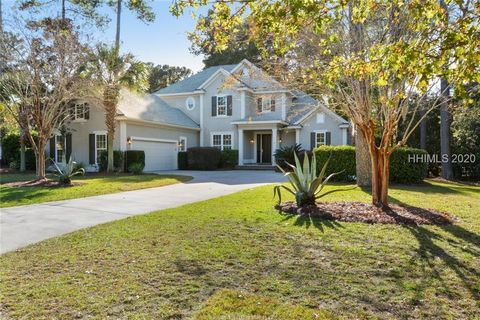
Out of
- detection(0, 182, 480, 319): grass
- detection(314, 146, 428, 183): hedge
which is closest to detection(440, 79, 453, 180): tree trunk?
detection(314, 146, 428, 183): hedge

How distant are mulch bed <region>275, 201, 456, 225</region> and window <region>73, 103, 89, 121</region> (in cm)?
1765

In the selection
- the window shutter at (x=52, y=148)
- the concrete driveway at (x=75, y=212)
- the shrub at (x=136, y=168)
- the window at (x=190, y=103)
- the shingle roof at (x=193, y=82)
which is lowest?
the concrete driveway at (x=75, y=212)

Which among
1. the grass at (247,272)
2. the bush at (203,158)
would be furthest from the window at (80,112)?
the grass at (247,272)

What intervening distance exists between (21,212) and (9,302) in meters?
5.25

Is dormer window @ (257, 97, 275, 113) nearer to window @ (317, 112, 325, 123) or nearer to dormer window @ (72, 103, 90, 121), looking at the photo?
window @ (317, 112, 325, 123)

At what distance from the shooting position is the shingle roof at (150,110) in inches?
848

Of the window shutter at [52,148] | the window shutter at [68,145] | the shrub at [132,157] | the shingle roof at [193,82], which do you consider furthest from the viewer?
the shingle roof at [193,82]

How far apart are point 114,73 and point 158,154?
6649 millimetres

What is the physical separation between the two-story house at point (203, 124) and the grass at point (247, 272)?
1422cm

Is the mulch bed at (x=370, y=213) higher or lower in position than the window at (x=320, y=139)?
lower

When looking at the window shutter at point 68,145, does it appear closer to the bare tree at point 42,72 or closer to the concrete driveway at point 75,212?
the bare tree at point 42,72

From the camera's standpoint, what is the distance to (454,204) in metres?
8.96

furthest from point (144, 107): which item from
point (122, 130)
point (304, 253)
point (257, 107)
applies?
point (304, 253)

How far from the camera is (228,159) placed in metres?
25.5
